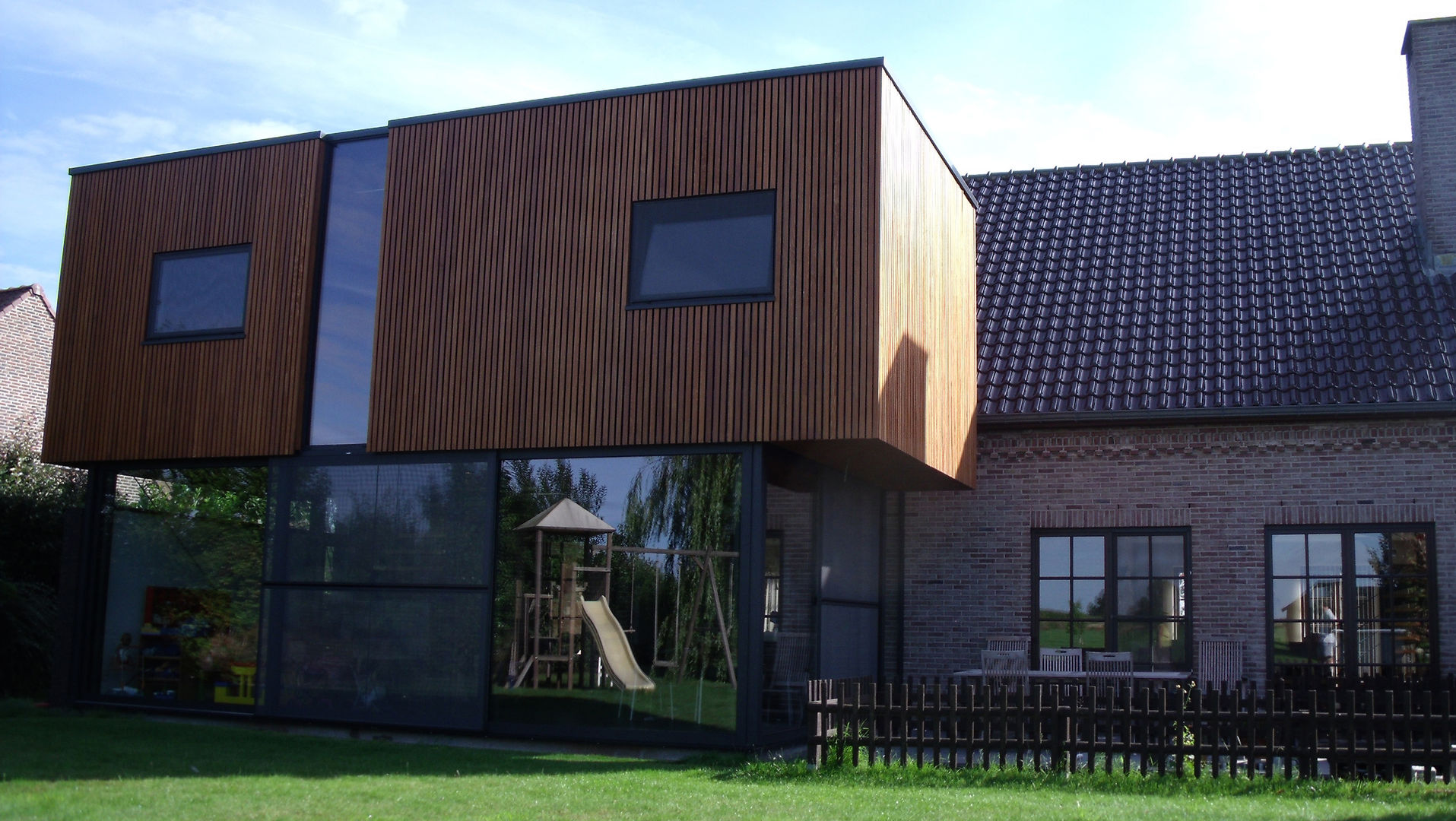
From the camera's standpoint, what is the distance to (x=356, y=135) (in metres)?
14.0

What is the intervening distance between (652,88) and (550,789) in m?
6.46

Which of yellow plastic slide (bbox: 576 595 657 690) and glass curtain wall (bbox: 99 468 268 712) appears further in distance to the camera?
glass curtain wall (bbox: 99 468 268 712)

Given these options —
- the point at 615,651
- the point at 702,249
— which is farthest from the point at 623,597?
the point at 702,249

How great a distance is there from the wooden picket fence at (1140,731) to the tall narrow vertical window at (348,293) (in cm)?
568

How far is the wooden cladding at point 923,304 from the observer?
12.0m

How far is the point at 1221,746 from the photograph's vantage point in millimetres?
10234

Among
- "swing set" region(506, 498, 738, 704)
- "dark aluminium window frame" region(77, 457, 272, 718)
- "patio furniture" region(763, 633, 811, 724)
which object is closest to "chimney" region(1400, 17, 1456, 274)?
"patio furniture" region(763, 633, 811, 724)

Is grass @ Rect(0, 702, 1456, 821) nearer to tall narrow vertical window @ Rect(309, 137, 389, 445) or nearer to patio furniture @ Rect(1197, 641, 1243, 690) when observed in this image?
tall narrow vertical window @ Rect(309, 137, 389, 445)

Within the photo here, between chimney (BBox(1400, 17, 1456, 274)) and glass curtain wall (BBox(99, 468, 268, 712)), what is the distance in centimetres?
1313

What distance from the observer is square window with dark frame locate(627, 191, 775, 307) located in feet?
39.7

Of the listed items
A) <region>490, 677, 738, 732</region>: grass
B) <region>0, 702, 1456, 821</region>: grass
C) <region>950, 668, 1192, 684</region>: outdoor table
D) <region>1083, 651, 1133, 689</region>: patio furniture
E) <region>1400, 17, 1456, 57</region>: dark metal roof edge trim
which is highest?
<region>1400, 17, 1456, 57</region>: dark metal roof edge trim

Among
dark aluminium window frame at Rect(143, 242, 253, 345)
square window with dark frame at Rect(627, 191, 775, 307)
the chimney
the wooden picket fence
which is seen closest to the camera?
the wooden picket fence

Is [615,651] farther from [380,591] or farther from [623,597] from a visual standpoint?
[380,591]

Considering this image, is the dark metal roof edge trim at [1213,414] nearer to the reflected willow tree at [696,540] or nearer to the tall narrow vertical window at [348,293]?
the reflected willow tree at [696,540]
